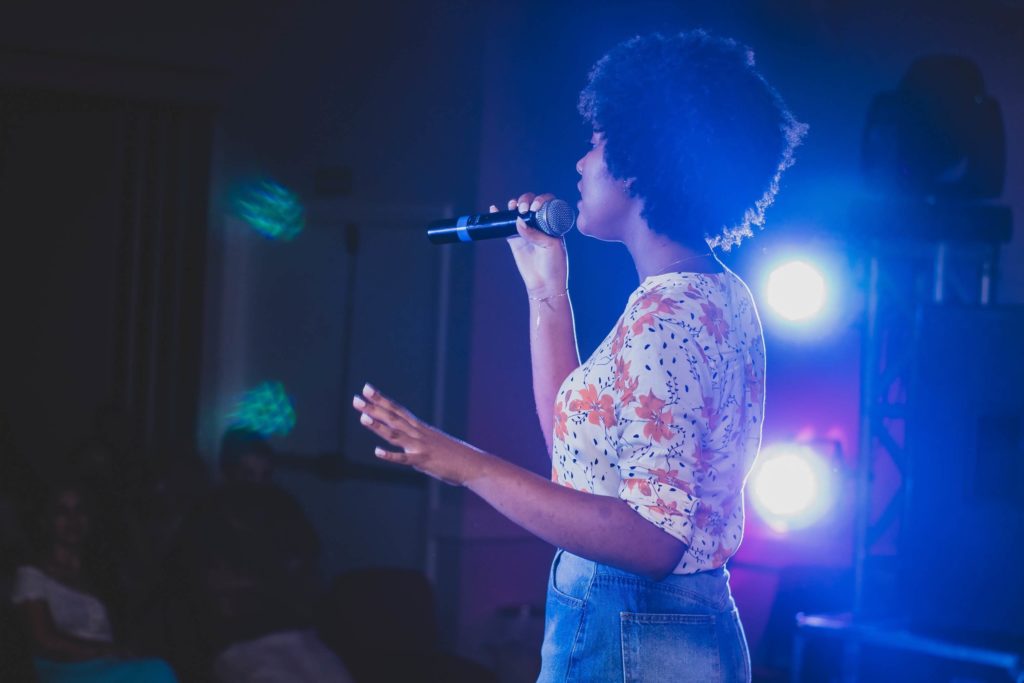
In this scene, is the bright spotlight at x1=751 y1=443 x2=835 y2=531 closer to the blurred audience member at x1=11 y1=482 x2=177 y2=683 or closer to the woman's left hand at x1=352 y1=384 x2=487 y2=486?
the blurred audience member at x1=11 y1=482 x2=177 y2=683

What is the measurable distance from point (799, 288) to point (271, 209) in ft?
9.44

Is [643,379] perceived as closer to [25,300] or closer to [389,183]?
[389,183]

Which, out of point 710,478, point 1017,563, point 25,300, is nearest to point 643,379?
point 710,478

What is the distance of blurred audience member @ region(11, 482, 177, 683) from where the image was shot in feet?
11.9

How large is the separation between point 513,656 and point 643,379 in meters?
3.55

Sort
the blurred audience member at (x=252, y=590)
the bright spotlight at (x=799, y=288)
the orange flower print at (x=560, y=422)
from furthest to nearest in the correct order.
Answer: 1. the bright spotlight at (x=799, y=288)
2. the blurred audience member at (x=252, y=590)
3. the orange flower print at (x=560, y=422)

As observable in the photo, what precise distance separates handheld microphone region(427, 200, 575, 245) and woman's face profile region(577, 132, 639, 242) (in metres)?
0.19

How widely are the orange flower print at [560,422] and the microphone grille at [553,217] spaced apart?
0.38 metres

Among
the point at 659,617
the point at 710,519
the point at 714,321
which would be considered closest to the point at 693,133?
the point at 714,321

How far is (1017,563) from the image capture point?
3.08m

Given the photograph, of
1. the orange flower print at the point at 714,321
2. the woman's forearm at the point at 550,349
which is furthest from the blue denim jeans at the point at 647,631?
the woman's forearm at the point at 550,349

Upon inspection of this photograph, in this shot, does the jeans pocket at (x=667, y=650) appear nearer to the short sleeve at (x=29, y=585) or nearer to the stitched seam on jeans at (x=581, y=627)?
the stitched seam on jeans at (x=581, y=627)

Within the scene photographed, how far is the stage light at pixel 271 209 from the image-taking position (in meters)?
6.07

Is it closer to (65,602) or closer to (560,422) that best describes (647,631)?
(560,422)
